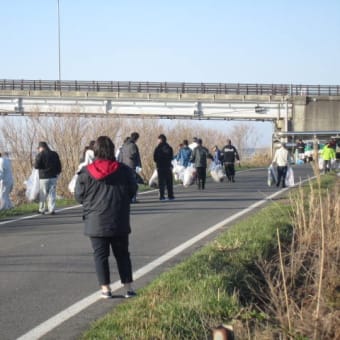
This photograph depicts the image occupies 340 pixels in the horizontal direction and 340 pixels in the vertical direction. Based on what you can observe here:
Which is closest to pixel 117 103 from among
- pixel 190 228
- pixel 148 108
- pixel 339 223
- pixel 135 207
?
pixel 148 108

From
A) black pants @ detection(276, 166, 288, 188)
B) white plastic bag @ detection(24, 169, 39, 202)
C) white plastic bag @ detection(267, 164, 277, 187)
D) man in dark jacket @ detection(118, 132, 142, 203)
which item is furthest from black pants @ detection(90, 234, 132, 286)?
white plastic bag @ detection(267, 164, 277, 187)

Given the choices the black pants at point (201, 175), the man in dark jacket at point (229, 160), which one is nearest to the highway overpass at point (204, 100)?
the man in dark jacket at point (229, 160)

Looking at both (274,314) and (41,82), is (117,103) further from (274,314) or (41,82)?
(274,314)

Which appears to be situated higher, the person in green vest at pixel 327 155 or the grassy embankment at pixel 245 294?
the person in green vest at pixel 327 155

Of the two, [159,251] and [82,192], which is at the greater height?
[82,192]

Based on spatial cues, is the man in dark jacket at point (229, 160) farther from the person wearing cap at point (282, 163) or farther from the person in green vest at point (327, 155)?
the person in green vest at point (327, 155)

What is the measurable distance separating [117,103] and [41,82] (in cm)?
737

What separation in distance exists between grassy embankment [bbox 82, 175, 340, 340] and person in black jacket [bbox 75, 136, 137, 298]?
538 mm

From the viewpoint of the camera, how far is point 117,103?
211 ft

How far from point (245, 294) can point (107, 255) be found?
1806 millimetres

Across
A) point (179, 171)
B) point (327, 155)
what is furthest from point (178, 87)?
point (179, 171)

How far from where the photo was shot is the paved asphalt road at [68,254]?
7.90m

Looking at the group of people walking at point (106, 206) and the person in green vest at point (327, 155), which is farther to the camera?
the person in green vest at point (327, 155)

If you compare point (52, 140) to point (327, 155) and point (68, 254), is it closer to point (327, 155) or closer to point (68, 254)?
point (327, 155)
